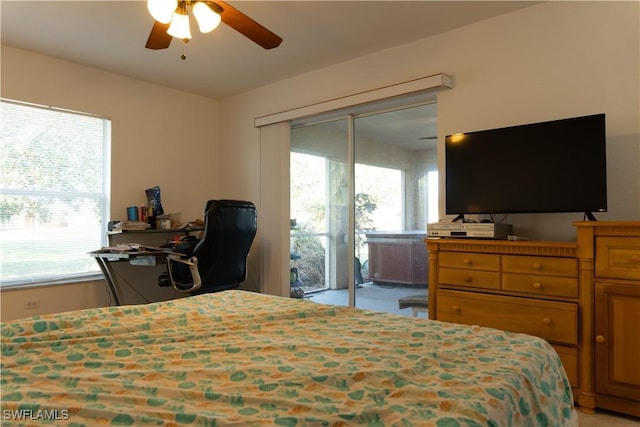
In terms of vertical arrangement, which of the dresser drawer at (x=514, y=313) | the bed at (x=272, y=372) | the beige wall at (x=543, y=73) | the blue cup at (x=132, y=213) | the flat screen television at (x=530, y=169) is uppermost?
the beige wall at (x=543, y=73)

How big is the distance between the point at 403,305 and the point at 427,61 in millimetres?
1970

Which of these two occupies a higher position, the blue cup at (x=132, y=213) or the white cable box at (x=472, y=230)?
the blue cup at (x=132, y=213)

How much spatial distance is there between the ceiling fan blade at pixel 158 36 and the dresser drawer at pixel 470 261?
215 cm

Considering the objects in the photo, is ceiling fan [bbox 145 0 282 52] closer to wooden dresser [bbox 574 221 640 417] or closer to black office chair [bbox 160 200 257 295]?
black office chair [bbox 160 200 257 295]

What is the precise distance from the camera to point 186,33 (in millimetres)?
2209

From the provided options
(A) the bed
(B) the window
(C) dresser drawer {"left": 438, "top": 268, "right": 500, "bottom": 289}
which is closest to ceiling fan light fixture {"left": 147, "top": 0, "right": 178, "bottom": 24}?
(A) the bed

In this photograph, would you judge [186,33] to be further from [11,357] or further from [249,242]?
[249,242]

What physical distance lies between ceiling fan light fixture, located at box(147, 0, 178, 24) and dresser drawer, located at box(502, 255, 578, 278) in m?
2.24

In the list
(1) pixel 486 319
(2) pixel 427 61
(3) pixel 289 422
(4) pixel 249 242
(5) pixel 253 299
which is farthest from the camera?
(4) pixel 249 242

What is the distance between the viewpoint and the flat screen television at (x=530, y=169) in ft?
7.92

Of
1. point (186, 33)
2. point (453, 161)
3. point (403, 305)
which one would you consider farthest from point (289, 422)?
point (403, 305)

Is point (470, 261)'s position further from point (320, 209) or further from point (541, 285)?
point (320, 209)

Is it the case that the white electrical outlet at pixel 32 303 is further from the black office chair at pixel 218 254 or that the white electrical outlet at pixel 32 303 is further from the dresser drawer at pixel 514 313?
the dresser drawer at pixel 514 313
